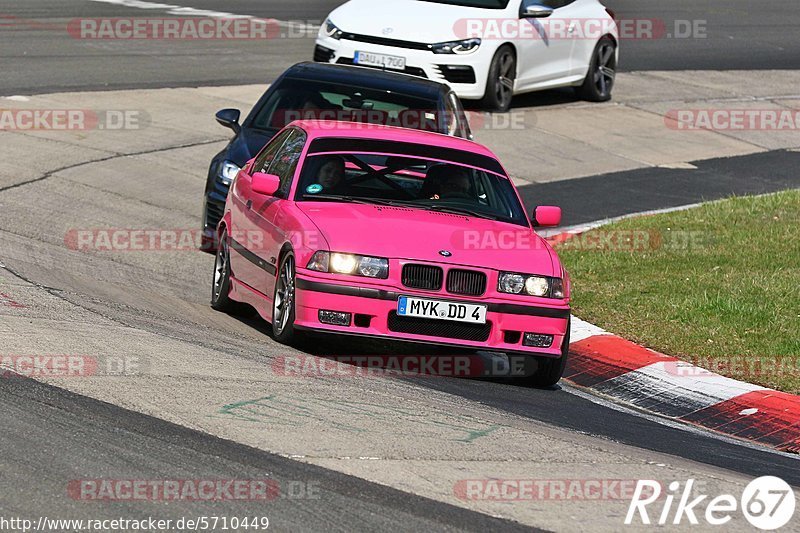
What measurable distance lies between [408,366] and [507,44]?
11.4 metres

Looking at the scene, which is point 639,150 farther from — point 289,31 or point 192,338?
point 192,338

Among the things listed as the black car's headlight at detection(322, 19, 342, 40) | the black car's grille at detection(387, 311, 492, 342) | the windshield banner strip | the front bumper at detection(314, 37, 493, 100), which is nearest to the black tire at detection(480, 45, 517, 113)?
the front bumper at detection(314, 37, 493, 100)

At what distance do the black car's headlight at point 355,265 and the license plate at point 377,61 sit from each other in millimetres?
10026

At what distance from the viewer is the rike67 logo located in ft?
20.5

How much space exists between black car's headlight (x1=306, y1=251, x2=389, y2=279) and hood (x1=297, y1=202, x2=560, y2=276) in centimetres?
4

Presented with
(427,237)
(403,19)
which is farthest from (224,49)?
(427,237)

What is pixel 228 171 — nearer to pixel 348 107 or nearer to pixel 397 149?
pixel 348 107

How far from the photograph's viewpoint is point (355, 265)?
933 cm

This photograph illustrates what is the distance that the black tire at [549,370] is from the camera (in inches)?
382

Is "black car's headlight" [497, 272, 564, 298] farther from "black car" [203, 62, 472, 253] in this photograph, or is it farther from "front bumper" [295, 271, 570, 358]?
"black car" [203, 62, 472, 253]

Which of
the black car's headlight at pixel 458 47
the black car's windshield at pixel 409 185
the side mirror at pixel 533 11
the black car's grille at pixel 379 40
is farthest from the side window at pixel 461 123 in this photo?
the side mirror at pixel 533 11

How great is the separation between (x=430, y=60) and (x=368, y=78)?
5.45 metres

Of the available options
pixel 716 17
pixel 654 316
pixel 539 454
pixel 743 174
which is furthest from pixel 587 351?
pixel 716 17

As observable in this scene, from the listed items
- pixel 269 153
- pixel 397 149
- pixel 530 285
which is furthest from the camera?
pixel 269 153
